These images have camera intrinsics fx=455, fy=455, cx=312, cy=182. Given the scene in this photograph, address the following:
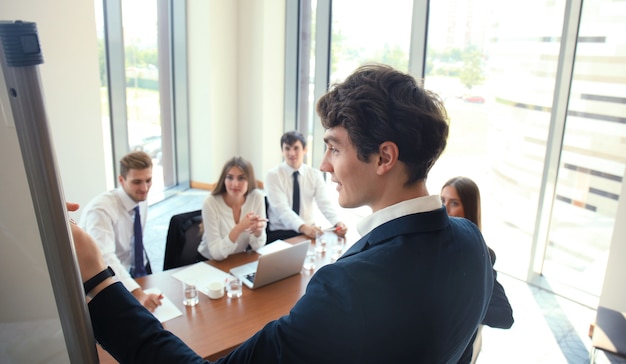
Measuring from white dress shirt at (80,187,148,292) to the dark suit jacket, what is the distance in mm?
1747

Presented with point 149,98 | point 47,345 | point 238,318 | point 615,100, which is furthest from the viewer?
point 149,98

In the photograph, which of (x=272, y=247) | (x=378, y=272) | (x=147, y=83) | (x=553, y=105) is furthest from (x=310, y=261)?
(x=147, y=83)

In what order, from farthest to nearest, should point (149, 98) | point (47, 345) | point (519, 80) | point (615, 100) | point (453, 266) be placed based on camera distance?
point (149, 98) → point (519, 80) → point (615, 100) → point (453, 266) → point (47, 345)

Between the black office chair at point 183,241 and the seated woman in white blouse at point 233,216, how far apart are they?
7 cm

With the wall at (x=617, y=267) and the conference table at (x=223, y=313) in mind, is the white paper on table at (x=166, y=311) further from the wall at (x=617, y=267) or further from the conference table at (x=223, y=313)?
the wall at (x=617, y=267)

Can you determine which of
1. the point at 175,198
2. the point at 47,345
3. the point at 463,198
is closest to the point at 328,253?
the point at 463,198

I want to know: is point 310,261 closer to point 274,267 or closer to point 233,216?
point 274,267

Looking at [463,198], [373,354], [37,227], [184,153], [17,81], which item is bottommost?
[184,153]

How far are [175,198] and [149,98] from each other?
145cm

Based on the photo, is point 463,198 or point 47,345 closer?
point 47,345

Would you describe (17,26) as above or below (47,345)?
above

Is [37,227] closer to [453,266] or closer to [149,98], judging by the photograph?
[453,266]

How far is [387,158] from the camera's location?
3.23ft

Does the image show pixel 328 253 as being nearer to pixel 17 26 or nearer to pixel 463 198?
pixel 463 198
